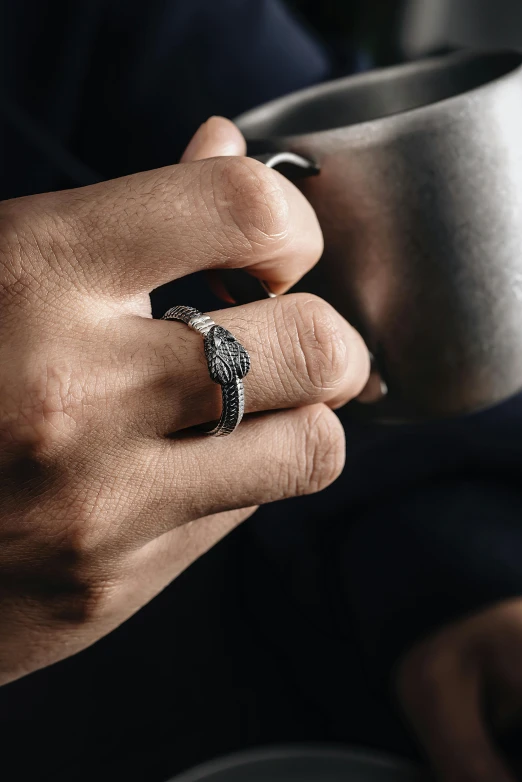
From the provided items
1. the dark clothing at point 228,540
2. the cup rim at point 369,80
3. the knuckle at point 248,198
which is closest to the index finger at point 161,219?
the knuckle at point 248,198

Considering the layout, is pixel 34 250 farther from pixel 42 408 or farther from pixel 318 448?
pixel 318 448

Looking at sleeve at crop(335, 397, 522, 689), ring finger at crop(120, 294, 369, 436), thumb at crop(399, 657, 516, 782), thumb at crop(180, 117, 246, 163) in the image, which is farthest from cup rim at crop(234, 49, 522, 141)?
thumb at crop(399, 657, 516, 782)

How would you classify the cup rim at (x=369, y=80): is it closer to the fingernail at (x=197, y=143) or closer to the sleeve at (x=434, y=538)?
the fingernail at (x=197, y=143)

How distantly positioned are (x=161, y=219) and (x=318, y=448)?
175mm

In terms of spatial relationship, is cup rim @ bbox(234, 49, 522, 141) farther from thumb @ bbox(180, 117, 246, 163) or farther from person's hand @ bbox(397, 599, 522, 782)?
person's hand @ bbox(397, 599, 522, 782)

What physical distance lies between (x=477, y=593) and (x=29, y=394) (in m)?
0.54

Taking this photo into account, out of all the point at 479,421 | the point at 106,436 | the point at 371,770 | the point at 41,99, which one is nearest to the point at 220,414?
the point at 106,436

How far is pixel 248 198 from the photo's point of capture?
39 centimetres

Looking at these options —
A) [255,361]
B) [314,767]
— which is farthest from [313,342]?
[314,767]

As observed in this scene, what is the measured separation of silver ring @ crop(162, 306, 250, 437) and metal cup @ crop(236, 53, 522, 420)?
11 centimetres

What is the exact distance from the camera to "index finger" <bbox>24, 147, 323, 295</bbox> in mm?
391

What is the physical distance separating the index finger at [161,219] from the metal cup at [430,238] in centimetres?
4

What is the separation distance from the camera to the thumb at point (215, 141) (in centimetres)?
45

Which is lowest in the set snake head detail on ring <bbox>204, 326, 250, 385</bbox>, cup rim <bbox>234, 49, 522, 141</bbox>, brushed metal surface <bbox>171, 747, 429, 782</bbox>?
brushed metal surface <bbox>171, 747, 429, 782</bbox>
